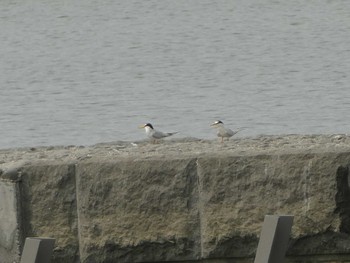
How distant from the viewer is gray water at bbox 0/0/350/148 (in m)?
16.4

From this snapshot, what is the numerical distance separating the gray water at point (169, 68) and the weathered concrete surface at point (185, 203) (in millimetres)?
8760

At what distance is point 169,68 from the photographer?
2248 cm

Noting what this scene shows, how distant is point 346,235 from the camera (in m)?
5.30

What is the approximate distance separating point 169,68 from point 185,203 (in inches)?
678

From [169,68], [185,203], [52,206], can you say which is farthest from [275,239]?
[169,68]

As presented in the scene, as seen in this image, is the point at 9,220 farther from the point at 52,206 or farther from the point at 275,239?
the point at 275,239

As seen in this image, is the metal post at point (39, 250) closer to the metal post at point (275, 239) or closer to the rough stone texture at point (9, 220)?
the metal post at point (275, 239)

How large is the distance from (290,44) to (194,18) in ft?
11.3

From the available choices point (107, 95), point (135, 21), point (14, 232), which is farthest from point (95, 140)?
point (135, 21)

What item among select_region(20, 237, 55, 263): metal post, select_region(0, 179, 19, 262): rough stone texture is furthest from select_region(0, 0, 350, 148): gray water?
select_region(20, 237, 55, 263): metal post

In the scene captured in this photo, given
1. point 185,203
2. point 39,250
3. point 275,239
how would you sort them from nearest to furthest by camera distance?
point 39,250
point 275,239
point 185,203

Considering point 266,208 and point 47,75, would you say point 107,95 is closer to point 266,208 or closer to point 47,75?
point 47,75

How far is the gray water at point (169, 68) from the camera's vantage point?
16359 mm

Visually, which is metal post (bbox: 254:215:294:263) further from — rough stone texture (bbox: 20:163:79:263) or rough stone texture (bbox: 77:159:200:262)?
rough stone texture (bbox: 20:163:79:263)
